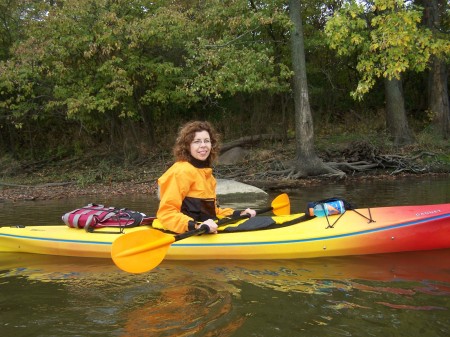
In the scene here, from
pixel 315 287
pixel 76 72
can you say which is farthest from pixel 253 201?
pixel 76 72

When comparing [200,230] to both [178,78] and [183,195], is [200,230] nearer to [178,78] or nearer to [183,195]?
[183,195]

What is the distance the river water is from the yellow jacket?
47cm

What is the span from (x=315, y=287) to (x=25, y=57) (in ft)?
35.9

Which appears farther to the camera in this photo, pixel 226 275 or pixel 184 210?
pixel 184 210

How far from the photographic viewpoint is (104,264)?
472cm

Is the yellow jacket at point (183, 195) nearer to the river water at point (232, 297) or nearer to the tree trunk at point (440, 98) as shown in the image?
the river water at point (232, 297)

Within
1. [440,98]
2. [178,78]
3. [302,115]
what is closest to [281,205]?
[302,115]

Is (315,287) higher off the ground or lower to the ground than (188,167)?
lower

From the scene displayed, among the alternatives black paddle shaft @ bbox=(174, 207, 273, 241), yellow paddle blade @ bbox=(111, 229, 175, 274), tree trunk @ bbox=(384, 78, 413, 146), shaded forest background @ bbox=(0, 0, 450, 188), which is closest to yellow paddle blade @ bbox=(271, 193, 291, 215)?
black paddle shaft @ bbox=(174, 207, 273, 241)

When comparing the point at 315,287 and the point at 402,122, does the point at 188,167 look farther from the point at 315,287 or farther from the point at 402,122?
the point at 402,122

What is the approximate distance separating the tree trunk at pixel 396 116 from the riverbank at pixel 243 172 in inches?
24.3

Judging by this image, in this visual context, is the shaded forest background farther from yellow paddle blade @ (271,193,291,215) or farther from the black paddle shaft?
the black paddle shaft

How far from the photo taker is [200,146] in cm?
437

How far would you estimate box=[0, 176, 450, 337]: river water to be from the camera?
2971 mm
